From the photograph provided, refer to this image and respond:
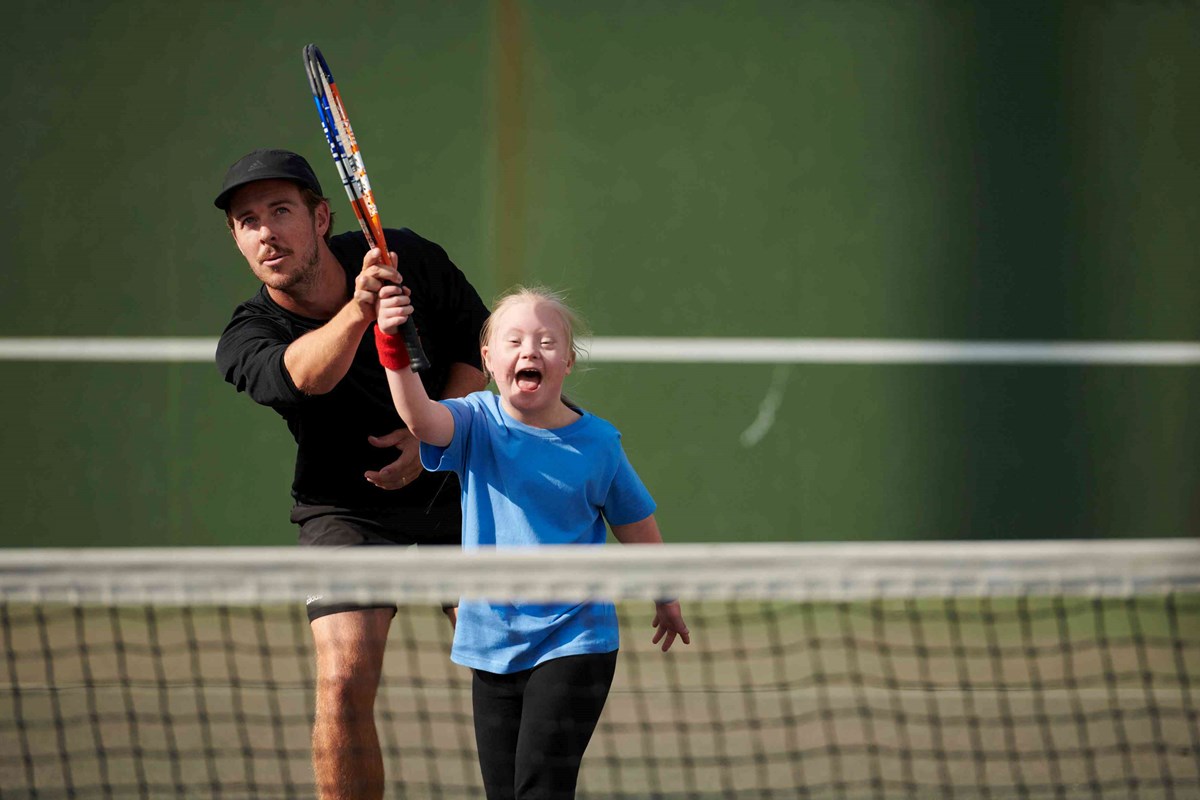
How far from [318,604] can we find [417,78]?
303 cm

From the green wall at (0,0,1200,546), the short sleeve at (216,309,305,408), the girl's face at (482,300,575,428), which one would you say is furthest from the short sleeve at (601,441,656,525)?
the green wall at (0,0,1200,546)

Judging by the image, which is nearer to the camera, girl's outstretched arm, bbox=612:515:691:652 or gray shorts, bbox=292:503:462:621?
girl's outstretched arm, bbox=612:515:691:652

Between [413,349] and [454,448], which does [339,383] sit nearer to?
[413,349]

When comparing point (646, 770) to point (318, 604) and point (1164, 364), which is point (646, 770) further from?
point (1164, 364)

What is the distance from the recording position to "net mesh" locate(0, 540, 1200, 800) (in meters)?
2.14

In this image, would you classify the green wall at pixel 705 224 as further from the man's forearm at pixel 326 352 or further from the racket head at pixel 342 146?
the man's forearm at pixel 326 352

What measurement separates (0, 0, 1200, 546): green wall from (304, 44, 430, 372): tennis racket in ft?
7.29

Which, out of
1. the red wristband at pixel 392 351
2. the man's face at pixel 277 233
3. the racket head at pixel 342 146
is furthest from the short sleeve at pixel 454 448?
the man's face at pixel 277 233

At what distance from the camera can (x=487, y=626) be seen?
2.38 m

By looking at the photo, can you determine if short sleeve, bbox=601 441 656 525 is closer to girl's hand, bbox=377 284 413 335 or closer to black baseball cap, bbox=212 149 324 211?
girl's hand, bbox=377 284 413 335

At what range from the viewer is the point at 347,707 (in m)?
2.60

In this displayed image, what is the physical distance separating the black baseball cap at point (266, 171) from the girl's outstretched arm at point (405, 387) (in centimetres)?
55

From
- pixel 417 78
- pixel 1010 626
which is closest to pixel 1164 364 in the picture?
pixel 1010 626

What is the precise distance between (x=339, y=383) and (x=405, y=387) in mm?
557
